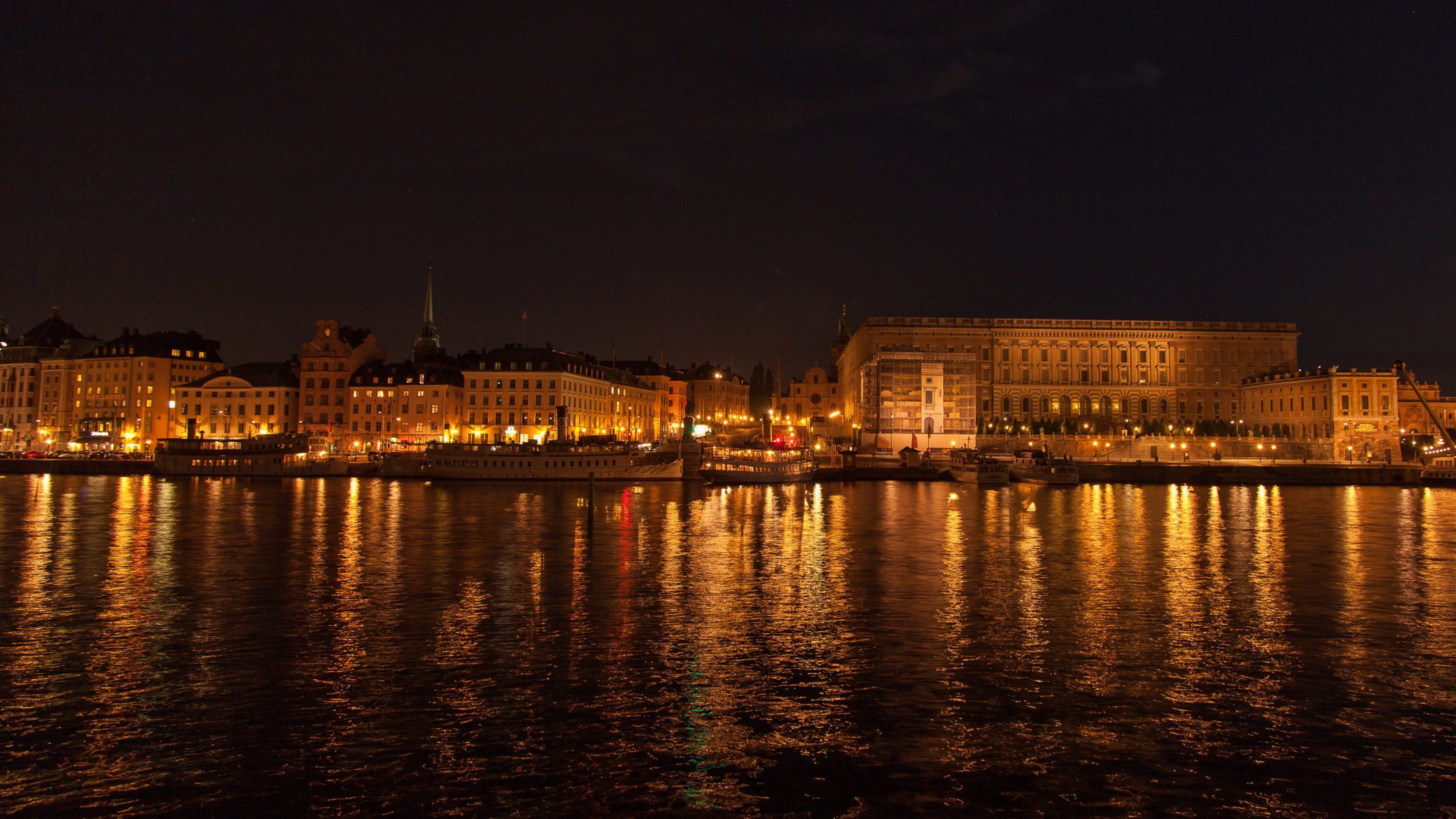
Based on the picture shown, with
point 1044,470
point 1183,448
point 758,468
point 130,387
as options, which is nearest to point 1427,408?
point 1183,448

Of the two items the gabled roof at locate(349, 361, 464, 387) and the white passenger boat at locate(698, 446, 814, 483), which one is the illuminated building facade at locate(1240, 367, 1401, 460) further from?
the gabled roof at locate(349, 361, 464, 387)

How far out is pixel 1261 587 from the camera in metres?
22.5

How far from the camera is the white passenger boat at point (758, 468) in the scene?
67188 millimetres

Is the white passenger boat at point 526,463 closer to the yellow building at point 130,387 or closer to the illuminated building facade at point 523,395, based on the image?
the illuminated building facade at point 523,395

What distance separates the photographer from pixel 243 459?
72438 millimetres

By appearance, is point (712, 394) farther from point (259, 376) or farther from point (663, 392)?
point (259, 376)

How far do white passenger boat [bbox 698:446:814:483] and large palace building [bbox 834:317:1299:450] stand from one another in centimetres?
3421

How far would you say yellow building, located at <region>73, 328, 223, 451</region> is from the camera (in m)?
96.8

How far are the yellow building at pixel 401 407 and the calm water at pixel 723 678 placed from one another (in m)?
57.6

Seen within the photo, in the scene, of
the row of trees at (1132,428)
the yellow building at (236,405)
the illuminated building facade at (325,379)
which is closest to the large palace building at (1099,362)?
the row of trees at (1132,428)

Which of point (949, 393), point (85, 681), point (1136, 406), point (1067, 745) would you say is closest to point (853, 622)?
point (1067, 745)

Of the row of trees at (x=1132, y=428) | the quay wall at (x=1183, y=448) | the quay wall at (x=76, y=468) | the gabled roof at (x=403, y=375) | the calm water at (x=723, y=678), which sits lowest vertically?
the calm water at (x=723, y=678)

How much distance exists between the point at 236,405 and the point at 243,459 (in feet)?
86.7

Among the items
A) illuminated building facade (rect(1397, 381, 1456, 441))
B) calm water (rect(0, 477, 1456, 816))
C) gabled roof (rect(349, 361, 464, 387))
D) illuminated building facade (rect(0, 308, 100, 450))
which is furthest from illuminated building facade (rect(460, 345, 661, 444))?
illuminated building facade (rect(1397, 381, 1456, 441))
